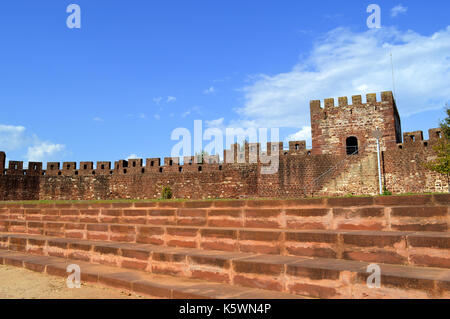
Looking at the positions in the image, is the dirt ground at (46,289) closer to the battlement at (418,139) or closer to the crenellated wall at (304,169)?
the crenellated wall at (304,169)

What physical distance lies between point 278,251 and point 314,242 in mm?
486

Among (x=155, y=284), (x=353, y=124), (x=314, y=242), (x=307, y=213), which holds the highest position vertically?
(x=353, y=124)

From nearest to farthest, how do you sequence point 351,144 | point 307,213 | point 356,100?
point 307,213
point 356,100
point 351,144

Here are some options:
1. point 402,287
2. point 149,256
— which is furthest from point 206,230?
point 402,287

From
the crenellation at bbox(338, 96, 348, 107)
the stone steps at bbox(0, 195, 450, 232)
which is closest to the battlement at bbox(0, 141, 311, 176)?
the crenellation at bbox(338, 96, 348, 107)

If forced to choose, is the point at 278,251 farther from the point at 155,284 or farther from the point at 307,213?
the point at 155,284

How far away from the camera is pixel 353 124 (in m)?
18.9

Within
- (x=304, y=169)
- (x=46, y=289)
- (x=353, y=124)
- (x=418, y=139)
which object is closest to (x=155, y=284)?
(x=46, y=289)

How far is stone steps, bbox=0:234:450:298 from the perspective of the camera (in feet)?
8.84

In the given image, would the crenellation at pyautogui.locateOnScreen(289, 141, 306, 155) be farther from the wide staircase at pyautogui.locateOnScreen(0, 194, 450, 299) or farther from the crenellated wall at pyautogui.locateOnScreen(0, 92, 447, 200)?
the wide staircase at pyautogui.locateOnScreen(0, 194, 450, 299)

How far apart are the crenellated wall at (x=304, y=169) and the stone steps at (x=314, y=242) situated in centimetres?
1338

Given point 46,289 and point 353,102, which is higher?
point 353,102

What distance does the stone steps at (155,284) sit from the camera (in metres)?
3.25
